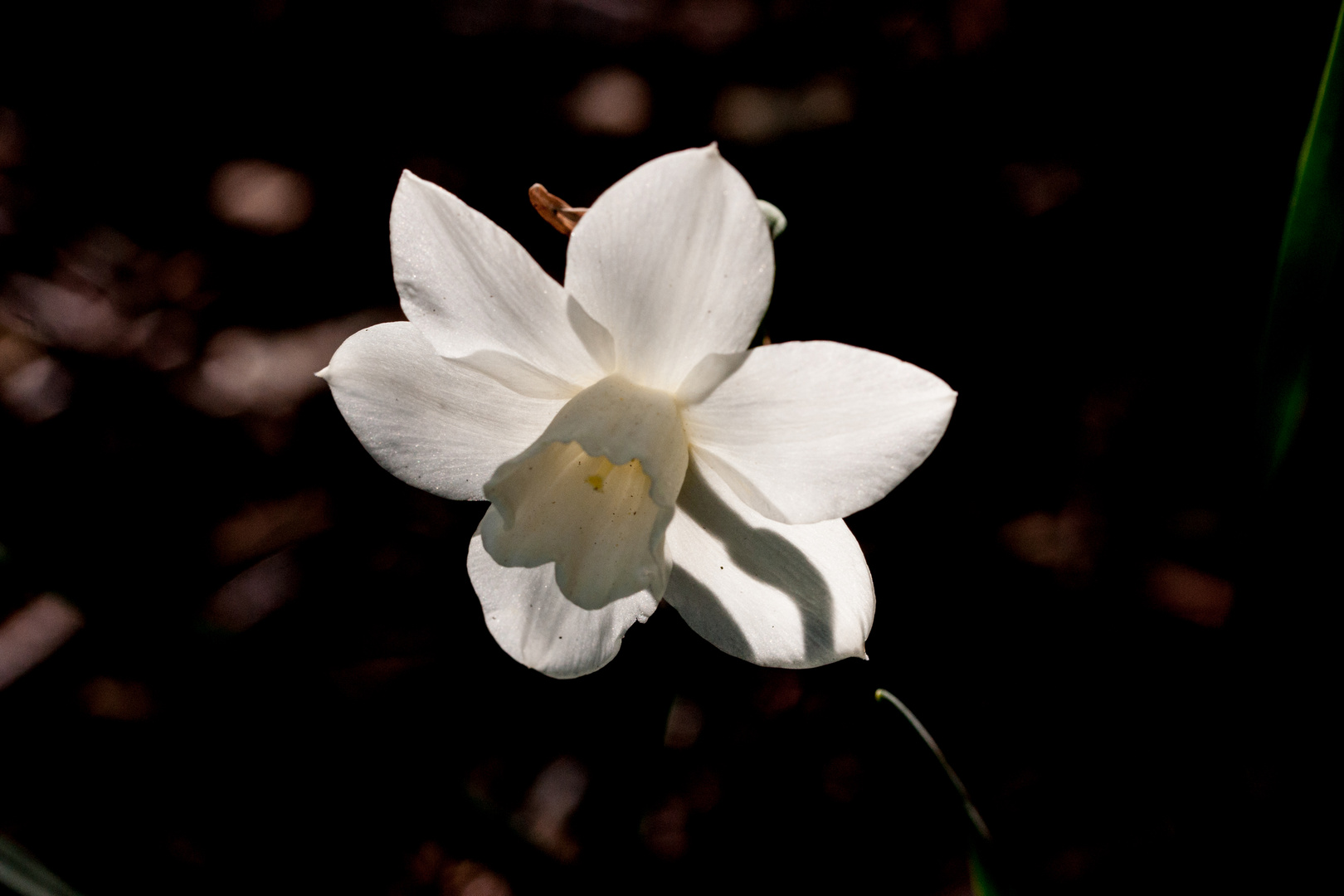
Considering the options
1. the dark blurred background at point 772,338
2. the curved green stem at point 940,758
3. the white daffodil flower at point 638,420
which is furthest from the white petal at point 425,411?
the dark blurred background at point 772,338

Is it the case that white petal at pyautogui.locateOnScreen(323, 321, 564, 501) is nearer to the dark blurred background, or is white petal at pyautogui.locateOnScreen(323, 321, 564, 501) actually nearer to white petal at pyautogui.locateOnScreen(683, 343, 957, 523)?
white petal at pyautogui.locateOnScreen(683, 343, 957, 523)

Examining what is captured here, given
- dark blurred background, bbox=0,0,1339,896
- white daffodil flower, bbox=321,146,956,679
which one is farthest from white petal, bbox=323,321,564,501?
dark blurred background, bbox=0,0,1339,896

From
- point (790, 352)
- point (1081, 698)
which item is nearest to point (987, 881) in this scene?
point (790, 352)

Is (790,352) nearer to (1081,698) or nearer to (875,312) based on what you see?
(875,312)

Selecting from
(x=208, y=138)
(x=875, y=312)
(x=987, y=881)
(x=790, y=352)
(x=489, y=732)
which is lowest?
(x=489, y=732)

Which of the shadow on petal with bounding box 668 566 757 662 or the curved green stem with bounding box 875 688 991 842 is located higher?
the shadow on petal with bounding box 668 566 757 662

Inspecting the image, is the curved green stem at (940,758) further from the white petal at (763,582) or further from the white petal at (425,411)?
the white petal at (425,411)

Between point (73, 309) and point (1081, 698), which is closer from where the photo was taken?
point (1081, 698)
